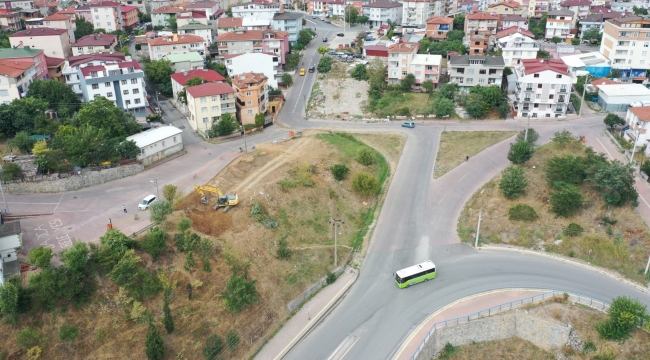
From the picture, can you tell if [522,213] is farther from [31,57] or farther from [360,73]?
[31,57]

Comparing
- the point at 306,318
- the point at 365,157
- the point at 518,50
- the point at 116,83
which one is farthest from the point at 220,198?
the point at 518,50

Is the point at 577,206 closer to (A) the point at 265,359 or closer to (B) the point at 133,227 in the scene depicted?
(A) the point at 265,359

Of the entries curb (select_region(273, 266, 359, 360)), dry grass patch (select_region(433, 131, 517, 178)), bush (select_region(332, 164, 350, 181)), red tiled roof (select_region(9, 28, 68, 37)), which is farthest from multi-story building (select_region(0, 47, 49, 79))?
dry grass patch (select_region(433, 131, 517, 178))

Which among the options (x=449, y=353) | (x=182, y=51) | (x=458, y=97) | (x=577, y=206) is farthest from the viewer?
(x=182, y=51)

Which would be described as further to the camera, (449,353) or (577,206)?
(577,206)

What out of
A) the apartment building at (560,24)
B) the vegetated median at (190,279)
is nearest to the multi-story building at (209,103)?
the vegetated median at (190,279)

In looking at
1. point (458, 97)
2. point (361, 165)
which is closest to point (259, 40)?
point (458, 97)

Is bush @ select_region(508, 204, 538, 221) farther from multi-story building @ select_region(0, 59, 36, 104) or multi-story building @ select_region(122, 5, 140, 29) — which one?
multi-story building @ select_region(122, 5, 140, 29)
